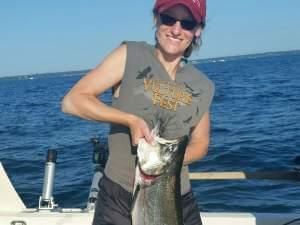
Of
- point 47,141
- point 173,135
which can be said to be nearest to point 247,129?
point 47,141

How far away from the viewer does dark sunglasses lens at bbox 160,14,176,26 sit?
11.3 ft

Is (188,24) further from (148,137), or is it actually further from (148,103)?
(148,137)

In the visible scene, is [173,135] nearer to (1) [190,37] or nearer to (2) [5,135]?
(1) [190,37]

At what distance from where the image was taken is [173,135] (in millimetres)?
3555

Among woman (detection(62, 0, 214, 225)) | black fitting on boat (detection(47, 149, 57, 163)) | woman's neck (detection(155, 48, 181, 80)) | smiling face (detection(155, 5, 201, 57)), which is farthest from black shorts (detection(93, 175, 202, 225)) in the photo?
black fitting on boat (detection(47, 149, 57, 163))

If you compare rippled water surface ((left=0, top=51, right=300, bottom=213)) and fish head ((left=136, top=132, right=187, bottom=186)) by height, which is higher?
fish head ((left=136, top=132, right=187, bottom=186))

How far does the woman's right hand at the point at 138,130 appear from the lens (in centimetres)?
310

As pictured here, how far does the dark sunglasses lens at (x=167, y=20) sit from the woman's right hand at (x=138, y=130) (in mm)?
719

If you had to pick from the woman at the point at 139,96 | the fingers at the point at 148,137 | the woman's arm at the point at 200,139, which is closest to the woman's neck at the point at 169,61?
the woman at the point at 139,96

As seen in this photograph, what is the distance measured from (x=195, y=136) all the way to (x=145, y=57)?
0.74 m

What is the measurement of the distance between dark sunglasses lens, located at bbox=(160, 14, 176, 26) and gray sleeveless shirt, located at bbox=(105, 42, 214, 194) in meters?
0.22

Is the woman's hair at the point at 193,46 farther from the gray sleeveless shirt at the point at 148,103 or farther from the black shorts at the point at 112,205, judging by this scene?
the black shorts at the point at 112,205

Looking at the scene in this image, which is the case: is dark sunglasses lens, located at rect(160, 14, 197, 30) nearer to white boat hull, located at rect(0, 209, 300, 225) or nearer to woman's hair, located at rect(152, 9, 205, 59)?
woman's hair, located at rect(152, 9, 205, 59)

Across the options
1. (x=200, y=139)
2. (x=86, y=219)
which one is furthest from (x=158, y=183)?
(x=86, y=219)
